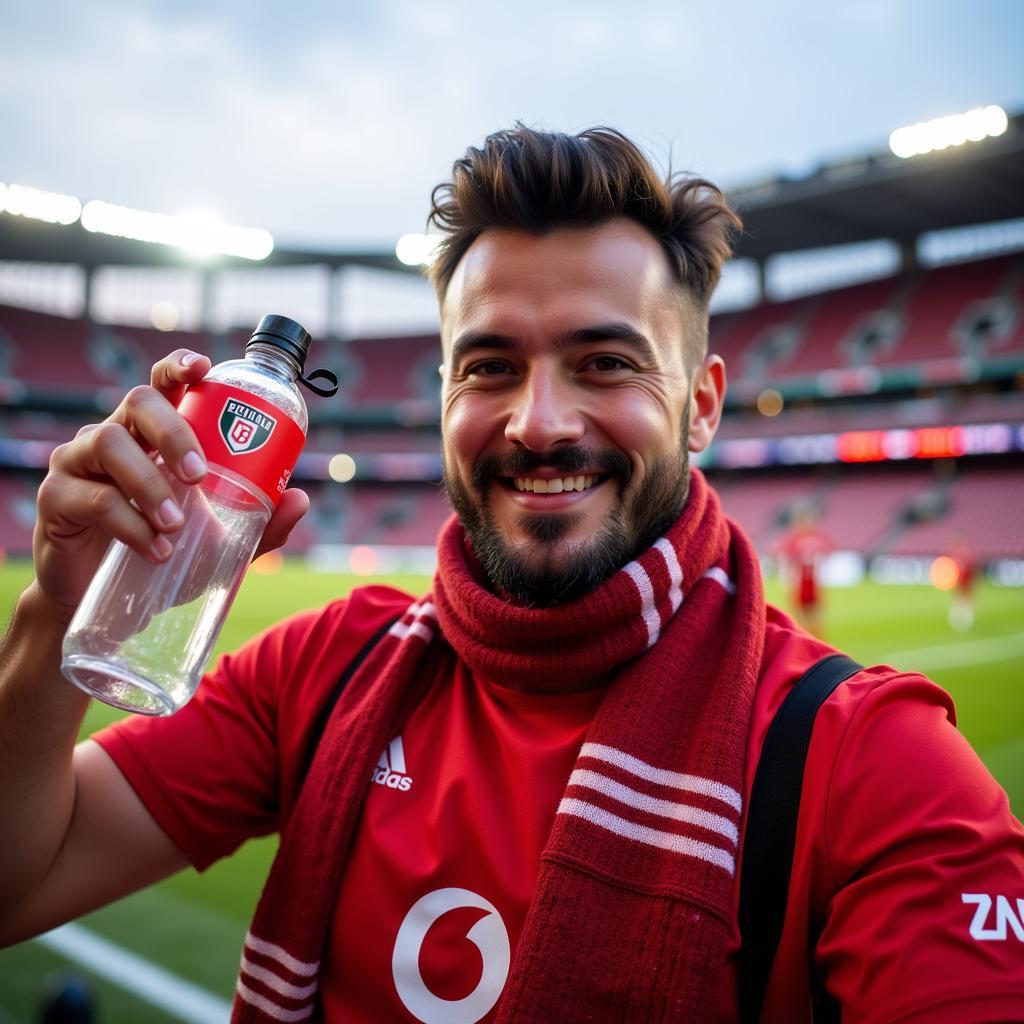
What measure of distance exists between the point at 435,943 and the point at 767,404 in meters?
41.5

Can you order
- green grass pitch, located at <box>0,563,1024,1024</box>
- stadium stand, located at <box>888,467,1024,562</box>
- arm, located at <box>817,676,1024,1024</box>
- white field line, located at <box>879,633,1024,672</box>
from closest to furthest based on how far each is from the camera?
arm, located at <box>817,676,1024,1024</box>, green grass pitch, located at <box>0,563,1024,1024</box>, white field line, located at <box>879,633,1024,672</box>, stadium stand, located at <box>888,467,1024,562</box>

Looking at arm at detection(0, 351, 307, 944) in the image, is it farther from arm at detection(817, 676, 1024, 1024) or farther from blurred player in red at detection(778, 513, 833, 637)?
blurred player in red at detection(778, 513, 833, 637)

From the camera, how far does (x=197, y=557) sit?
1725mm

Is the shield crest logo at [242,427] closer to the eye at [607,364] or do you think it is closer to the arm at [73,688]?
the arm at [73,688]

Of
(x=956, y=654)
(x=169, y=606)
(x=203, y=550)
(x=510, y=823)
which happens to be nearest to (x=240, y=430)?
(x=203, y=550)

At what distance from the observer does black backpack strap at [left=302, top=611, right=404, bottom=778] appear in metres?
1.89

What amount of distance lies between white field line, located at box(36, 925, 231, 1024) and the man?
5.35ft

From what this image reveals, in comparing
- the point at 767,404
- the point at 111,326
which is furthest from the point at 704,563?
the point at 111,326

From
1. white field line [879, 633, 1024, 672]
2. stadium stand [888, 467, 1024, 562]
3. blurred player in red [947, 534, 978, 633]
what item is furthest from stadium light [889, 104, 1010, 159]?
white field line [879, 633, 1024, 672]

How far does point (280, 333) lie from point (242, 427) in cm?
23

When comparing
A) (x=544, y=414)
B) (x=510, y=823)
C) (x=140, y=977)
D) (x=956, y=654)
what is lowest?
(x=140, y=977)

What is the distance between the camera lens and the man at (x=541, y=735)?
1.27 m

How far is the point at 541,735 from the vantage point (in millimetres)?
1652

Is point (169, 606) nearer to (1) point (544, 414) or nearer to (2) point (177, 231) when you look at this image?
(1) point (544, 414)
